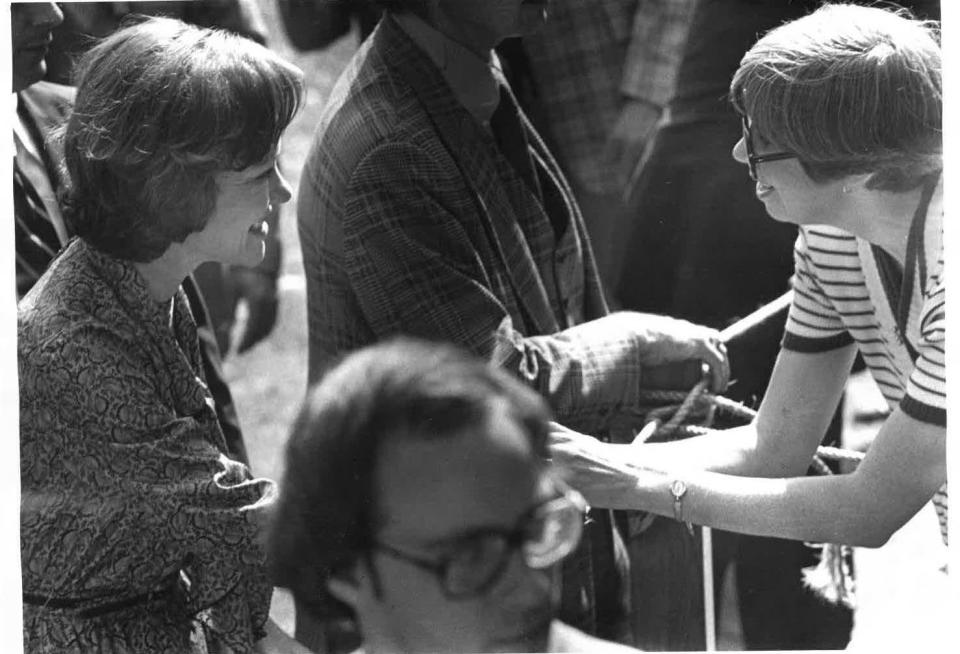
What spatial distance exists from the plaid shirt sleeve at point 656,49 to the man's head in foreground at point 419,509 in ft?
2.52

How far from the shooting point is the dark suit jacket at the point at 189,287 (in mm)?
2205

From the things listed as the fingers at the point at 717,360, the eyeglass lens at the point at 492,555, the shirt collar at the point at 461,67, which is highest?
the shirt collar at the point at 461,67

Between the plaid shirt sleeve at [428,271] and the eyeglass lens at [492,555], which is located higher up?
the plaid shirt sleeve at [428,271]

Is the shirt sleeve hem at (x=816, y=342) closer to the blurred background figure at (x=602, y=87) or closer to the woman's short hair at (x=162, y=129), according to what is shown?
the blurred background figure at (x=602, y=87)

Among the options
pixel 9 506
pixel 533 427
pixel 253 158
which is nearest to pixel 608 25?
pixel 253 158

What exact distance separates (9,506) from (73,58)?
670 mm

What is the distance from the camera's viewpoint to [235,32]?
2.13 metres

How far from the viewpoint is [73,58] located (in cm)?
220

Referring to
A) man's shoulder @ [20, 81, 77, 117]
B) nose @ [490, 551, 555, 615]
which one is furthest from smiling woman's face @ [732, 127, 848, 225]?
man's shoulder @ [20, 81, 77, 117]

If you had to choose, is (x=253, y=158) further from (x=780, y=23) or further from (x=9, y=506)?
(x=780, y=23)

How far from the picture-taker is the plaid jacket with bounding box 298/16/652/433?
7.04ft

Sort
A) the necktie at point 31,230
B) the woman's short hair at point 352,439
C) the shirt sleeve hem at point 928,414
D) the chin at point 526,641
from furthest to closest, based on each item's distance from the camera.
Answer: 1. the necktie at point 31,230
2. the shirt sleeve hem at point 928,414
3. the chin at point 526,641
4. the woman's short hair at point 352,439

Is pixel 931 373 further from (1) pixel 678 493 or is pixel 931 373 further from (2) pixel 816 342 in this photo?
A: (1) pixel 678 493

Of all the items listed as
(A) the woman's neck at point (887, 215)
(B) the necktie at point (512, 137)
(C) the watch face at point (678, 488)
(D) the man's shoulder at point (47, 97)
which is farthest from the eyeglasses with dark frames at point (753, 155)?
(D) the man's shoulder at point (47, 97)
